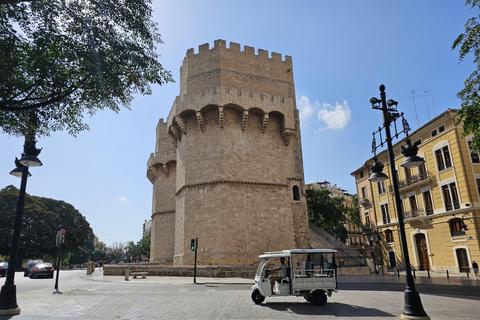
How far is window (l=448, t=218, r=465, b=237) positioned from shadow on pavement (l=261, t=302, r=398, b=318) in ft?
56.5

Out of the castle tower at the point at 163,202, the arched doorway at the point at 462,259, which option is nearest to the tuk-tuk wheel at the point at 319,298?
the arched doorway at the point at 462,259

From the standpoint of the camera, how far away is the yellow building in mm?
21062

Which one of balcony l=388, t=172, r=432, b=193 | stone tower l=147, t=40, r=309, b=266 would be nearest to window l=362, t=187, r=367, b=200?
balcony l=388, t=172, r=432, b=193

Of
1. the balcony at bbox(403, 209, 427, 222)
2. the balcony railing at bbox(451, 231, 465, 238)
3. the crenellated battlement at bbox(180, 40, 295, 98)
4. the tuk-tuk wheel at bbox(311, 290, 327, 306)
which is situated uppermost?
the crenellated battlement at bbox(180, 40, 295, 98)

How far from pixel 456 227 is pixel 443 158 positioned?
5.02 metres

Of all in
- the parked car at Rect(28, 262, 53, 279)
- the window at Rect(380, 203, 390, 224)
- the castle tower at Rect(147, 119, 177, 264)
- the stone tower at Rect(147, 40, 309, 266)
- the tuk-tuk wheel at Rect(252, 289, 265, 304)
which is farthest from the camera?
the castle tower at Rect(147, 119, 177, 264)

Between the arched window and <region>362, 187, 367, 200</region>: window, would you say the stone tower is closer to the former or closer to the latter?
the arched window

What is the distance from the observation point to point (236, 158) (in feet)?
77.4

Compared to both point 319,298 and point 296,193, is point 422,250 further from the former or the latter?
point 319,298

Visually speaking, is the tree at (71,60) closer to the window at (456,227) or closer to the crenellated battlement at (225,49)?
the crenellated battlement at (225,49)

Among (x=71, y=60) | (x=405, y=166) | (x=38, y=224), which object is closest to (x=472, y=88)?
(x=405, y=166)

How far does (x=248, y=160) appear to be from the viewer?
24.0 m

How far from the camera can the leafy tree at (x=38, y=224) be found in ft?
134

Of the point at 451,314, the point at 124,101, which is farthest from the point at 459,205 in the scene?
the point at 124,101
